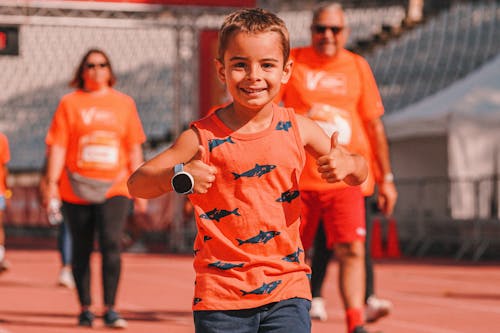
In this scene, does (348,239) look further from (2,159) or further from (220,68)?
(2,159)

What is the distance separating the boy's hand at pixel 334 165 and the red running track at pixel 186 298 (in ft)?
14.2

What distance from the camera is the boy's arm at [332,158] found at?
411 cm

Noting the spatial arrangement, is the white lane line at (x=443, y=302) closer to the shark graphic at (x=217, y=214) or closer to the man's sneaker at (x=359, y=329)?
the man's sneaker at (x=359, y=329)

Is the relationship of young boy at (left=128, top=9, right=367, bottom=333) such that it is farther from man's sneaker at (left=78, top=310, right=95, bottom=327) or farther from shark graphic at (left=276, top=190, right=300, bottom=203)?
man's sneaker at (left=78, top=310, right=95, bottom=327)

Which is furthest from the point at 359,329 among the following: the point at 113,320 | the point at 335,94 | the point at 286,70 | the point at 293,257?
the point at 286,70

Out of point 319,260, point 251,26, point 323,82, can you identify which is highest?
point 251,26

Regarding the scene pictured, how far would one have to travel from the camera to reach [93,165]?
889 centimetres

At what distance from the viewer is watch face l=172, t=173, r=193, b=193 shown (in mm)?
3846

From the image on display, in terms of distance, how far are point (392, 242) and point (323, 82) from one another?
11952mm

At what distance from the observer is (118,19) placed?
2064cm

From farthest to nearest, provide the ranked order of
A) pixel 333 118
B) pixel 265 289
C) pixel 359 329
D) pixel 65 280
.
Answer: pixel 65 280, pixel 333 118, pixel 359 329, pixel 265 289

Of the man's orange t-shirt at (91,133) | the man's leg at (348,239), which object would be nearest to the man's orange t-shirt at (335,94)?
the man's leg at (348,239)

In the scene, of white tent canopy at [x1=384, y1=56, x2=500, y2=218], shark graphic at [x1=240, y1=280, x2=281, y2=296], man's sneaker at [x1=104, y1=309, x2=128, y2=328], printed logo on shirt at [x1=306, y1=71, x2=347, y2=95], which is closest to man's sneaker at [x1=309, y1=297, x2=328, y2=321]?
man's sneaker at [x1=104, y1=309, x2=128, y2=328]

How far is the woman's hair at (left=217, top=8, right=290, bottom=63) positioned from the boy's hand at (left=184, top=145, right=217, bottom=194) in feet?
1.48
